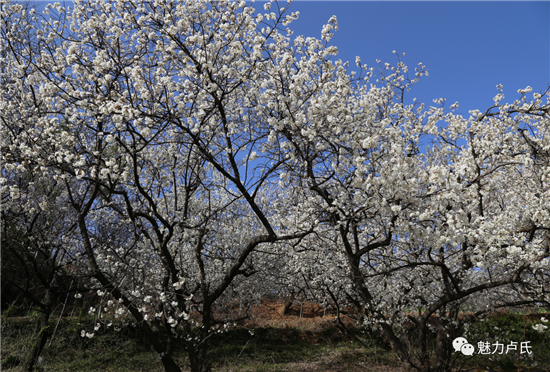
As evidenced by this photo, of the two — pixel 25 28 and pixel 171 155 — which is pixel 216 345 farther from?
pixel 25 28

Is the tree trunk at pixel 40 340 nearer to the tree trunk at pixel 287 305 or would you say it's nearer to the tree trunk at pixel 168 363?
the tree trunk at pixel 168 363

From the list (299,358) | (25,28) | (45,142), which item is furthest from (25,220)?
(299,358)

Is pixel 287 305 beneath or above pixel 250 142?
beneath

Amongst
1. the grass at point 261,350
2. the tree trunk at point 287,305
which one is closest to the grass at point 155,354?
the grass at point 261,350

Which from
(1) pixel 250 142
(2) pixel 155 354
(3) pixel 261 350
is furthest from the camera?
(3) pixel 261 350

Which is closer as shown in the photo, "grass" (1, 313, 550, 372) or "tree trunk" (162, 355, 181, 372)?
"tree trunk" (162, 355, 181, 372)

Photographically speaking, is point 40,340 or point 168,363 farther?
point 40,340

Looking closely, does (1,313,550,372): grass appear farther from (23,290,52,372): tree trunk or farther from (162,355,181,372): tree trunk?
(162,355,181,372): tree trunk

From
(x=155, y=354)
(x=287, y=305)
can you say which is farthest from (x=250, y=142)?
(x=287, y=305)

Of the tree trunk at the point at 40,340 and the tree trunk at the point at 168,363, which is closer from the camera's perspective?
the tree trunk at the point at 168,363

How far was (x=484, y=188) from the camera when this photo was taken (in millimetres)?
3828

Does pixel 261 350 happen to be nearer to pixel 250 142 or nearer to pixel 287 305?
pixel 287 305

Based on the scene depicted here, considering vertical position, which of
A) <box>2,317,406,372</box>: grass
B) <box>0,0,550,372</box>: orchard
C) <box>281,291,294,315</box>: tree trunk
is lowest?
<box>2,317,406,372</box>: grass

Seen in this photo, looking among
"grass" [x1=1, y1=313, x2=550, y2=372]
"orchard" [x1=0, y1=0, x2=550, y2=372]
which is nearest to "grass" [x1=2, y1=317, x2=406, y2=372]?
"grass" [x1=1, y1=313, x2=550, y2=372]
